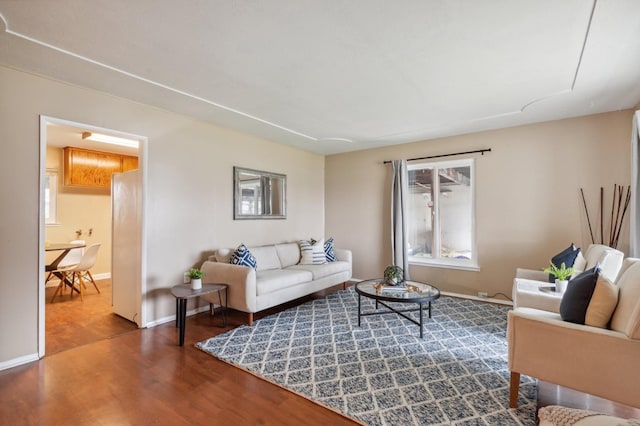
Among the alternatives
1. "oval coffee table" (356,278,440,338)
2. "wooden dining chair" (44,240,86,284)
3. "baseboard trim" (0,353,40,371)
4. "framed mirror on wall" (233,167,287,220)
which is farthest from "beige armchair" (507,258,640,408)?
"wooden dining chair" (44,240,86,284)

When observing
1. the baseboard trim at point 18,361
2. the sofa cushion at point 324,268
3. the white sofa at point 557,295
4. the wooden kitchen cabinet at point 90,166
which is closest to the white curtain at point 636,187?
the white sofa at point 557,295

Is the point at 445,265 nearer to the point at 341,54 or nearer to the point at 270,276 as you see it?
the point at 270,276

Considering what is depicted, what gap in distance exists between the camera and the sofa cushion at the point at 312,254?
16.2ft

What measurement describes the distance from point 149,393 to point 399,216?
4111 mm

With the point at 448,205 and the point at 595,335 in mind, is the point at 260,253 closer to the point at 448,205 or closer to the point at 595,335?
the point at 448,205

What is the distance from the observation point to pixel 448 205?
4941mm

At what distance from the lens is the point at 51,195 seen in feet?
18.2

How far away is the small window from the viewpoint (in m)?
5.48

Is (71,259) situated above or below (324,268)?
above

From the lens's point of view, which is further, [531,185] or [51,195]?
[51,195]

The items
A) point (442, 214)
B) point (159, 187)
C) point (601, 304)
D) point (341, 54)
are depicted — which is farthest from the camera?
point (442, 214)

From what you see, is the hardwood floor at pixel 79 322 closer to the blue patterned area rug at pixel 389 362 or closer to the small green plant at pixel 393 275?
the blue patterned area rug at pixel 389 362

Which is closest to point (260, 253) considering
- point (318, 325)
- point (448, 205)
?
point (318, 325)

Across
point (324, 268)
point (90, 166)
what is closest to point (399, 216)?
point (324, 268)
